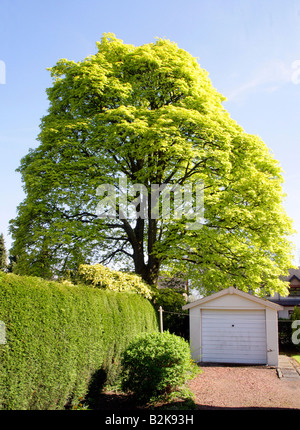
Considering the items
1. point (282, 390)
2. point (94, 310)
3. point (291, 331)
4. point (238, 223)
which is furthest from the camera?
point (291, 331)

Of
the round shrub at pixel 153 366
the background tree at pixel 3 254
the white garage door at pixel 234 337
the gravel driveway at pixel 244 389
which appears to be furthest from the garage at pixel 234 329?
the background tree at pixel 3 254

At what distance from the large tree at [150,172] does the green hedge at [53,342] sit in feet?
21.1

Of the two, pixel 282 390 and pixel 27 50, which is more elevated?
pixel 27 50

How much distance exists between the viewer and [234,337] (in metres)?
15.7

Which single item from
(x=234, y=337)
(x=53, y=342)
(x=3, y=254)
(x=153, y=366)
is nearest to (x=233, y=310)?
(x=234, y=337)

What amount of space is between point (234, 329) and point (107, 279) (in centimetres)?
652

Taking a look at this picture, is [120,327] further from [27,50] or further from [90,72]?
[90,72]

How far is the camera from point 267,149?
17.1 m

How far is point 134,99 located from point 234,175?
5.81 m

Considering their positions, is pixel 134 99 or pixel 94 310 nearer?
pixel 94 310

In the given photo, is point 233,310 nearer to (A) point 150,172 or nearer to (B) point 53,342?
(A) point 150,172

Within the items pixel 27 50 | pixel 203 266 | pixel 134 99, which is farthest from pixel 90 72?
pixel 203 266

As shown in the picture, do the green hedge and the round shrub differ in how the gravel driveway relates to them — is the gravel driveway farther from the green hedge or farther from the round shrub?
the green hedge

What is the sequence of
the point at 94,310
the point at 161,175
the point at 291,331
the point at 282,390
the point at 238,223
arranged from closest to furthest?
the point at 94,310 → the point at 282,390 → the point at 238,223 → the point at 161,175 → the point at 291,331
